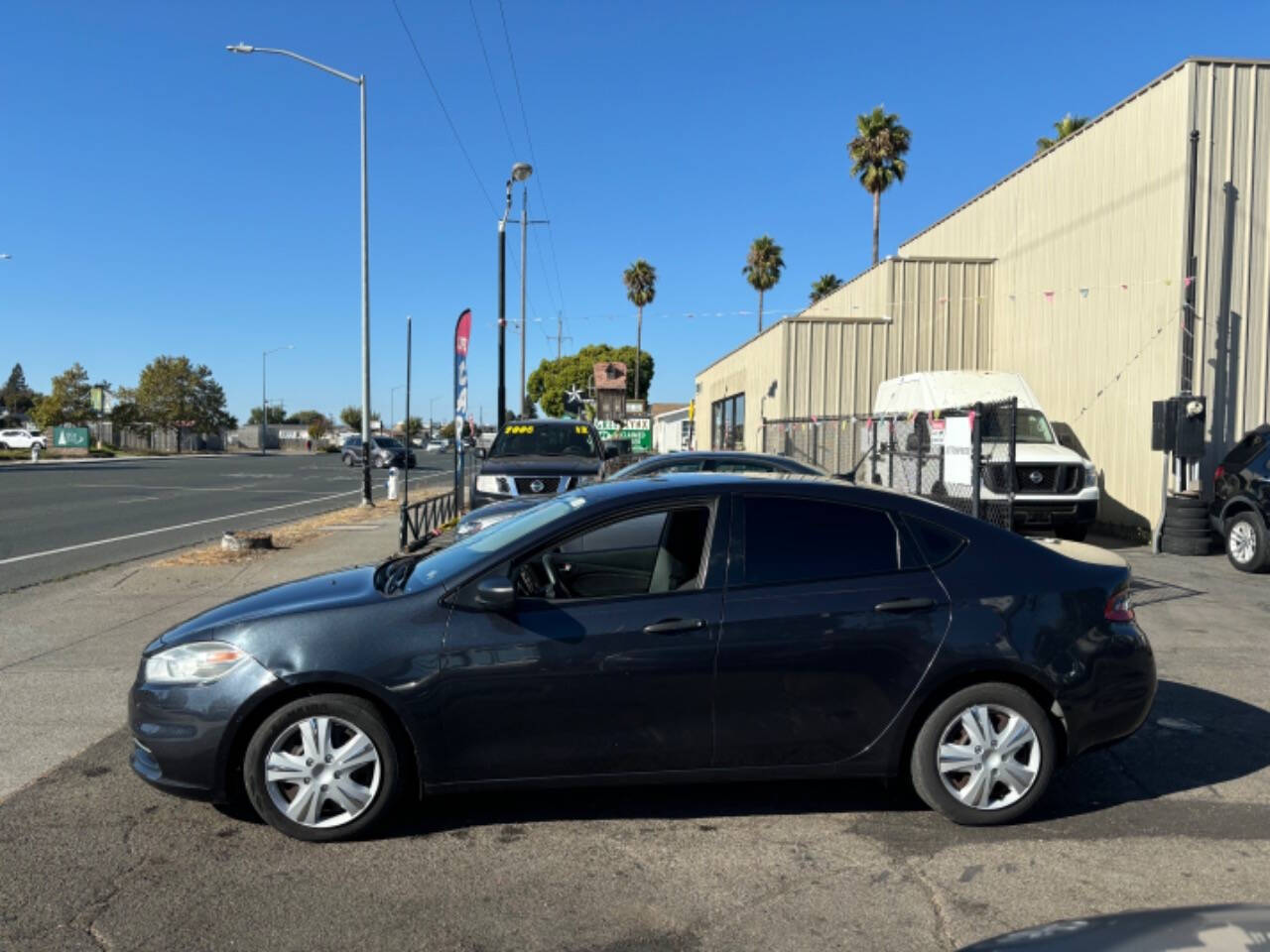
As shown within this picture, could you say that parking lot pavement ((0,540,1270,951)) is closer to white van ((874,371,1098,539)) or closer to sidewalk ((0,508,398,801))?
sidewalk ((0,508,398,801))

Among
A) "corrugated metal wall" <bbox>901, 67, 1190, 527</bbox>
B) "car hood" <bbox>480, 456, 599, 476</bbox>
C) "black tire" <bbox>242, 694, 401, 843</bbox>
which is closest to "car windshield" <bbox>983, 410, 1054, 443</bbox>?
"corrugated metal wall" <bbox>901, 67, 1190, 527</bbox>

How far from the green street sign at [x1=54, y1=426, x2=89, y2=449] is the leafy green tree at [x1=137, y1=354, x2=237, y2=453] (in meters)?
13.7

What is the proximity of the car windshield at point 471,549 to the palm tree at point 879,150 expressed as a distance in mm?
38540

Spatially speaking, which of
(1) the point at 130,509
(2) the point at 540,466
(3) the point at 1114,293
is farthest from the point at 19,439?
(3) the point at 1114,293

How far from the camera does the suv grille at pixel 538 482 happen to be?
45.5 feet

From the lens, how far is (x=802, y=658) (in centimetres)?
418

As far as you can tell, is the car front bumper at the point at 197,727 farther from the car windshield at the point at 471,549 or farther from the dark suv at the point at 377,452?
the dark suv at the point at 377,452

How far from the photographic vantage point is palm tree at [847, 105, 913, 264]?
39750 millimetres

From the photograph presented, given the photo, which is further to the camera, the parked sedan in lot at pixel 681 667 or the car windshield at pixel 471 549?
the car windshield at pixel 471 549

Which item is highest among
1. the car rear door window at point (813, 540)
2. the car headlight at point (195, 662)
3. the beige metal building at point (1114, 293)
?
the beige metal building at point (1114, 293)

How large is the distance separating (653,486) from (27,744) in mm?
3742

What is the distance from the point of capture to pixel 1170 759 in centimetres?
525

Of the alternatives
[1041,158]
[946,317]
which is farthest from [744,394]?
[1041,158]

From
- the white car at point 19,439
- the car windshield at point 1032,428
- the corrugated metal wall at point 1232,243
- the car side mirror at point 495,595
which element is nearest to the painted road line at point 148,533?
the car side mirror at point 495,595
